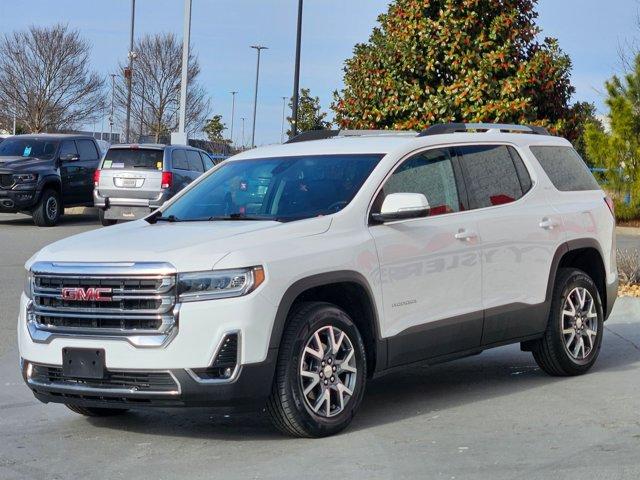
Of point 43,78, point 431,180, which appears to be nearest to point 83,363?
point 431,180

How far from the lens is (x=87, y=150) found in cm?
2647

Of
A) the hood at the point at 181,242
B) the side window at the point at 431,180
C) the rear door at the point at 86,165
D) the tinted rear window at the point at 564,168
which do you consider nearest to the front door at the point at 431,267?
the side window at the point at 431,180

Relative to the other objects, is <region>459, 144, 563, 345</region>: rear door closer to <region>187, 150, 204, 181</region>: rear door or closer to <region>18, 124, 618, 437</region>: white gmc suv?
<region>18, 124, 618, 437</region>: white gmc suv

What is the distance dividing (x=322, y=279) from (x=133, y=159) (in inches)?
708

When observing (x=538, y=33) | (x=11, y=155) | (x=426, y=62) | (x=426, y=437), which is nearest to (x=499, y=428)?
(x=426, y=437)

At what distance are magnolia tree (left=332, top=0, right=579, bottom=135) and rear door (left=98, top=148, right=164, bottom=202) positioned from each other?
4.50 m

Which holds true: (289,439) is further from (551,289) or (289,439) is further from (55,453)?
(551,289)

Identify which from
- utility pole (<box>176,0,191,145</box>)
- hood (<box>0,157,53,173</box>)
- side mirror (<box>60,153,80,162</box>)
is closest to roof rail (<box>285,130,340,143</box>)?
hood (<box>0,157,53,173</box>)

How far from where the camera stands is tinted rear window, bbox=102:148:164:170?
24125mm

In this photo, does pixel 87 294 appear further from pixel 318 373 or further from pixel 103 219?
pixel 103 219

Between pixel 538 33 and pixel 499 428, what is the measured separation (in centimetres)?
1544

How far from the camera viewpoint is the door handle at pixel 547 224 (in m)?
8.45

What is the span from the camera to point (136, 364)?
20.9ft

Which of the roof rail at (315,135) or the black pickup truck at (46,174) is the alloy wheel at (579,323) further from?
the black pickup truck at (46,174)
